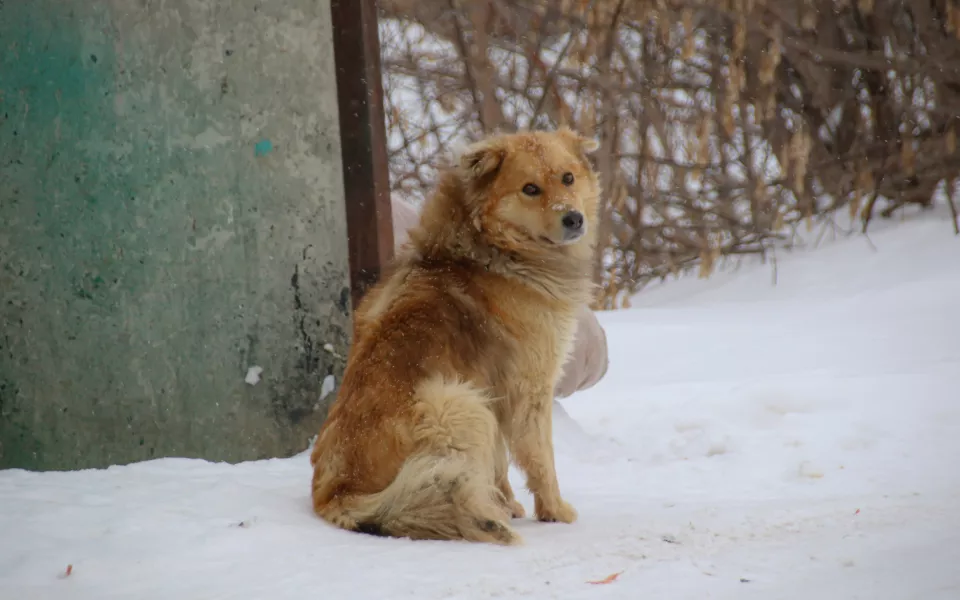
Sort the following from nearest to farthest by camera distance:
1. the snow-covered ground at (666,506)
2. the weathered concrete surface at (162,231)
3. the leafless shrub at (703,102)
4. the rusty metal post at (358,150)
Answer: the snow-covered ground at (666,506)
the weathered concrete surface at (162,231)
the rusty metal post at (358,150)
the leafless shrub at (703,102)

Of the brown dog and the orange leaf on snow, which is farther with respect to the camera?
the brown dog

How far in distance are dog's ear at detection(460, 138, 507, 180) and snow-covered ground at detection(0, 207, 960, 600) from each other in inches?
54.5

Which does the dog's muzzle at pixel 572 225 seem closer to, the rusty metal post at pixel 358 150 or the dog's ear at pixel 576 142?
the dog's ear at pixel 576 142

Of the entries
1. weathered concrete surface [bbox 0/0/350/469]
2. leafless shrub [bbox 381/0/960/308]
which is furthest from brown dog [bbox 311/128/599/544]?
leafless shrub [bbox 381/0/960/308]

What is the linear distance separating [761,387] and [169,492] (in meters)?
3.54

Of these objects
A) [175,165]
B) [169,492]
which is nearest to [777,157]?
[175,165]

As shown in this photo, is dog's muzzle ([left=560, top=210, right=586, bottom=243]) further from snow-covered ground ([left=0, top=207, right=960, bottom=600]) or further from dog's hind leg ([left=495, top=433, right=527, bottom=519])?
snow-covered ground ([left=0, top=207, right=960, bottom=600])

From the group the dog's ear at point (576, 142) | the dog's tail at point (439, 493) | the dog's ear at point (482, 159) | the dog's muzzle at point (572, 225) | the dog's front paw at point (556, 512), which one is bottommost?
the dog's front paw at point (556, 512)

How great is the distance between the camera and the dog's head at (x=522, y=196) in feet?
11.5

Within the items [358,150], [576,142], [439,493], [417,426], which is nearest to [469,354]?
[417,426]

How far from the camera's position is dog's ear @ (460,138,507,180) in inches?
139

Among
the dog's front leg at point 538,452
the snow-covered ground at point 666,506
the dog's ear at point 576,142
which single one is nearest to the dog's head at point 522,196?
the dog's ear at point 576,142

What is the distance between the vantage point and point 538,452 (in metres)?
3.38

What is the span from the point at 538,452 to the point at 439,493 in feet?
2.10
